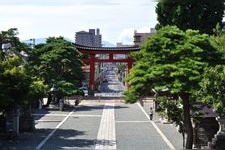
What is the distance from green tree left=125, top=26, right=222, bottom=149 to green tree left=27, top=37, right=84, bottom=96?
2993 centimetres

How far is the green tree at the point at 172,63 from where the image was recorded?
17125 millimetres

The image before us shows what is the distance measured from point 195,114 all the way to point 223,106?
15.5 ft

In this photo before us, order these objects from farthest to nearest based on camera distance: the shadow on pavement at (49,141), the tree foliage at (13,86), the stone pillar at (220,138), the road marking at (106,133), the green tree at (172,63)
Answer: the road marking at (106,133), the shadow on pavement at (49,141), the tree foliage at (13,86), the stone pillar at (220,138), the green tree at (172,63)

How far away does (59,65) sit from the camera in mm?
50344

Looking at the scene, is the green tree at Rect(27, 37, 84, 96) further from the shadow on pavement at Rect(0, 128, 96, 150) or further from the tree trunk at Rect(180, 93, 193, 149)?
the tree trunk at Rect(180, 93, 193, 149)

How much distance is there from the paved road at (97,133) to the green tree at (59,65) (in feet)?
16.4

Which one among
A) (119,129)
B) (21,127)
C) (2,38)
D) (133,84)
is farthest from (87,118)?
(133,84)

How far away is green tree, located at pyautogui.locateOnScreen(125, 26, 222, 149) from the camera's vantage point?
17.1 meters

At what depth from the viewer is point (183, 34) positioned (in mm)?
18453

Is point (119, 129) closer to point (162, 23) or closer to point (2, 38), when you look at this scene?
point (2, 38)

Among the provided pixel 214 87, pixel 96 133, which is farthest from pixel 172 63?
pixel 96 133

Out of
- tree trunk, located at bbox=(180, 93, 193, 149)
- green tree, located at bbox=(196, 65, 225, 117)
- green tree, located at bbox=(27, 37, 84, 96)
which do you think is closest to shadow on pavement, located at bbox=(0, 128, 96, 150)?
tree trunk, located at bbox=(180, 93, 193, 149)

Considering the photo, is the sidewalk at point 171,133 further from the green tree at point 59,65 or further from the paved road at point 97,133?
the green tree at point 59,65

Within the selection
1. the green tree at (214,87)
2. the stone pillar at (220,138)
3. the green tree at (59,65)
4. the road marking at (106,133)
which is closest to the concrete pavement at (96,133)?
the road marking at (106,133)
